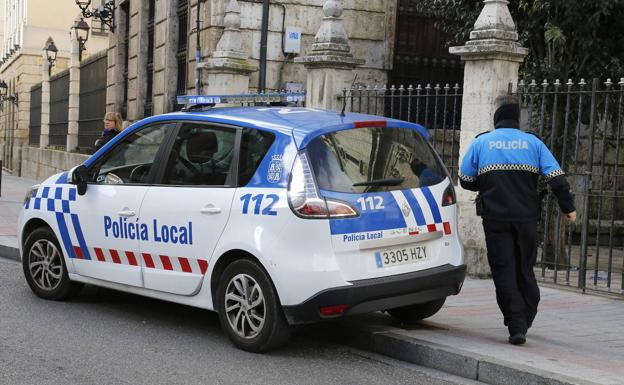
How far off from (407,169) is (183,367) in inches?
79.9

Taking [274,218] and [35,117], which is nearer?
[274,218]

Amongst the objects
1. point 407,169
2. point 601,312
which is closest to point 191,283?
point 407,169

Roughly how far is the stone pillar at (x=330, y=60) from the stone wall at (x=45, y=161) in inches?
452

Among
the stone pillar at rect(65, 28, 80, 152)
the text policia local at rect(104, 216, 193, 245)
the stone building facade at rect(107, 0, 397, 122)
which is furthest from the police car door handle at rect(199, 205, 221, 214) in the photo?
the stone pillar at rect(65, 28, 80, 152)

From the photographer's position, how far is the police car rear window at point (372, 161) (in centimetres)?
577

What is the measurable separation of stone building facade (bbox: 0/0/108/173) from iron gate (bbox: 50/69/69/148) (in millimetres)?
6477

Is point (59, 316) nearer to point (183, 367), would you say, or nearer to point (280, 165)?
point (183, 367)

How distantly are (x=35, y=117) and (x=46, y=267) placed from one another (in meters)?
27.1

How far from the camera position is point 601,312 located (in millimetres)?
7602

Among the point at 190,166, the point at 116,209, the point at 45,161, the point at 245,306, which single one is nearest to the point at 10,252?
the point at 116,209

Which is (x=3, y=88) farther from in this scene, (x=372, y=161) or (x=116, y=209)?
(x=372, y=161)

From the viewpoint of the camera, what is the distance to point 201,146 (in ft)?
21.3

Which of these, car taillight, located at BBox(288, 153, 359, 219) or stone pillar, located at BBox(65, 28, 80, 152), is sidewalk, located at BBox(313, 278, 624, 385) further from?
stone pillar, located at BBox(65, 28, 80, 152)

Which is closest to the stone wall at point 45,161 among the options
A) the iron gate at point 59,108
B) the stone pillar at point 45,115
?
the stone pillar at point 45,115
